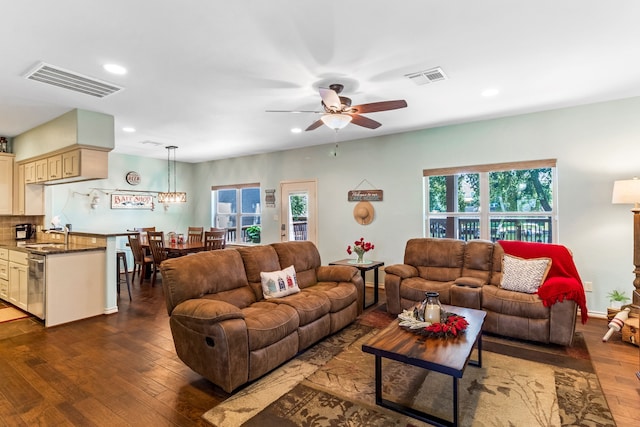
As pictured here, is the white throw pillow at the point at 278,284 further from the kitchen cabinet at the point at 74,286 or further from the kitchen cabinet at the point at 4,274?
the kitchen cabinet at the point at 4,274

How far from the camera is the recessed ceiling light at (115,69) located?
2900 mm

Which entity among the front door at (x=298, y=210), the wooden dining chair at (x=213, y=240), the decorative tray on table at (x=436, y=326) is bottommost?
the decorative tray on table at (x=436, y=326)

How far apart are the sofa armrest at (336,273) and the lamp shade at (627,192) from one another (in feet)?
9.56

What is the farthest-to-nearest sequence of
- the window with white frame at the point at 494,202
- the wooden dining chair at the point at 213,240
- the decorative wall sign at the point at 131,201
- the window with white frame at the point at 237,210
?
1. the window with white frame at the point at 237,210
2. the decorative wall sign at the point at 131,201
3. the wooden dining chair at the point at 213,240
4. the window with white frame at the point at 494,202

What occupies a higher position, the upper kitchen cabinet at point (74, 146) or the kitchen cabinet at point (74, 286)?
the upper kitchen cabinet at point (74, 146)

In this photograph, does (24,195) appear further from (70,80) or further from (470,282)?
(470,282)

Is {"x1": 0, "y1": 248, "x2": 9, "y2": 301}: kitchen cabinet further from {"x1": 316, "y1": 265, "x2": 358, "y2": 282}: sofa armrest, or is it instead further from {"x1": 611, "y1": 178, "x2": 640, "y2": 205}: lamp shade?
{"x1": 611, "y1": 178, "x2": 640, "y2": 205}: lamp shade

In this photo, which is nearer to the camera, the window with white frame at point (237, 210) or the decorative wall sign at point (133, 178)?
the decorative wall sign at point (133, 178)

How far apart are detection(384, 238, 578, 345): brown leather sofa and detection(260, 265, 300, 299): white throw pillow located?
1334 mm

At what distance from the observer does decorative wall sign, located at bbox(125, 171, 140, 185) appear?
7.05 m

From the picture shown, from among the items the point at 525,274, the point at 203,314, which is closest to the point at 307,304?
the point at 203,314

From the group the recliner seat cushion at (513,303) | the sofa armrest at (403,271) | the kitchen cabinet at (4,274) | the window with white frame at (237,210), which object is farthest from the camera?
the window with white frame at (237,210)

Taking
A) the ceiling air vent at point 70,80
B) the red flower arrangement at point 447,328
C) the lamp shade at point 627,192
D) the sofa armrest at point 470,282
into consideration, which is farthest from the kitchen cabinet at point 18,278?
the lamp shade at point 627,192

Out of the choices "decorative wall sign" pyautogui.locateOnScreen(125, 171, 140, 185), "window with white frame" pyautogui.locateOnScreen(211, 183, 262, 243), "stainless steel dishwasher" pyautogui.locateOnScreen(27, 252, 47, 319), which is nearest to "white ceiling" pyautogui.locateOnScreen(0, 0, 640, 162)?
"stainless steel dishwasher" pyautogui.locateOnScreen(27, 252, 47, 319)
